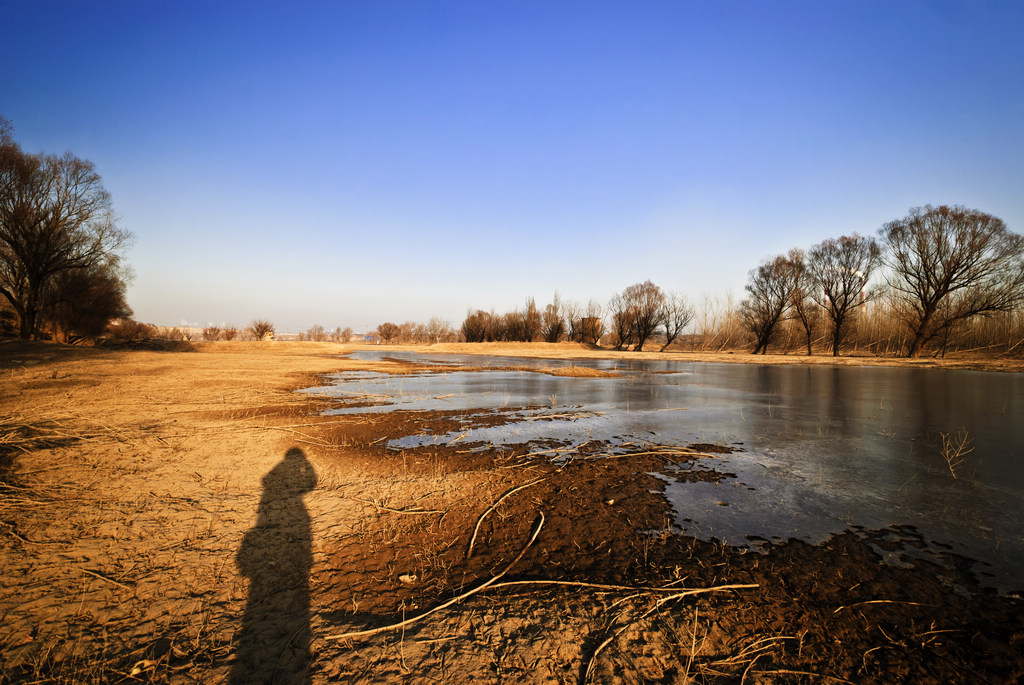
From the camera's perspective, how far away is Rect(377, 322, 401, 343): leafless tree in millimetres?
72775

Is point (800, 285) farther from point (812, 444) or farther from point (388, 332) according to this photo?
point (388, 332)

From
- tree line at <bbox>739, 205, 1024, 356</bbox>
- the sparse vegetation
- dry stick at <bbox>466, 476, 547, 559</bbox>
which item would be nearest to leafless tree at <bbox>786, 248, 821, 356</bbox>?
tree line at <bbox>739, 205, 1024, 356</bbox>

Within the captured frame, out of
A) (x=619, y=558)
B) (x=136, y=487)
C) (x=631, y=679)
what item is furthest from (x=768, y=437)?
(x=136, y=487)

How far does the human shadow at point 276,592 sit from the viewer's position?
1979 millimetres

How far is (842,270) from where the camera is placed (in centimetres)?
3700

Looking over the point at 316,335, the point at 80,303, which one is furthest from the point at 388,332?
the point at 80,303

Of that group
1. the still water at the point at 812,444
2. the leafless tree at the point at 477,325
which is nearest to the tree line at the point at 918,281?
the still water at the point at 812,444

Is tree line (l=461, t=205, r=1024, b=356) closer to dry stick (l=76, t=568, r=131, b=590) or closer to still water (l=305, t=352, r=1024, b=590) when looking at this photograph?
still water (l=305, t=352, r=1024, b=590)

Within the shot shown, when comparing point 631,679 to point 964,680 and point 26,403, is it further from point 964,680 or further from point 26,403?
point 26,403

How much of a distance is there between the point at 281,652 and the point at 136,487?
11.2ft

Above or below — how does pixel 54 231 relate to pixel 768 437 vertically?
above

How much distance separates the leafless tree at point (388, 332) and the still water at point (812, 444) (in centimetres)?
5991

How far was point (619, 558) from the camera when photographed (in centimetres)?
314

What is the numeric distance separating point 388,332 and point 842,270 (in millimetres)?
62431
